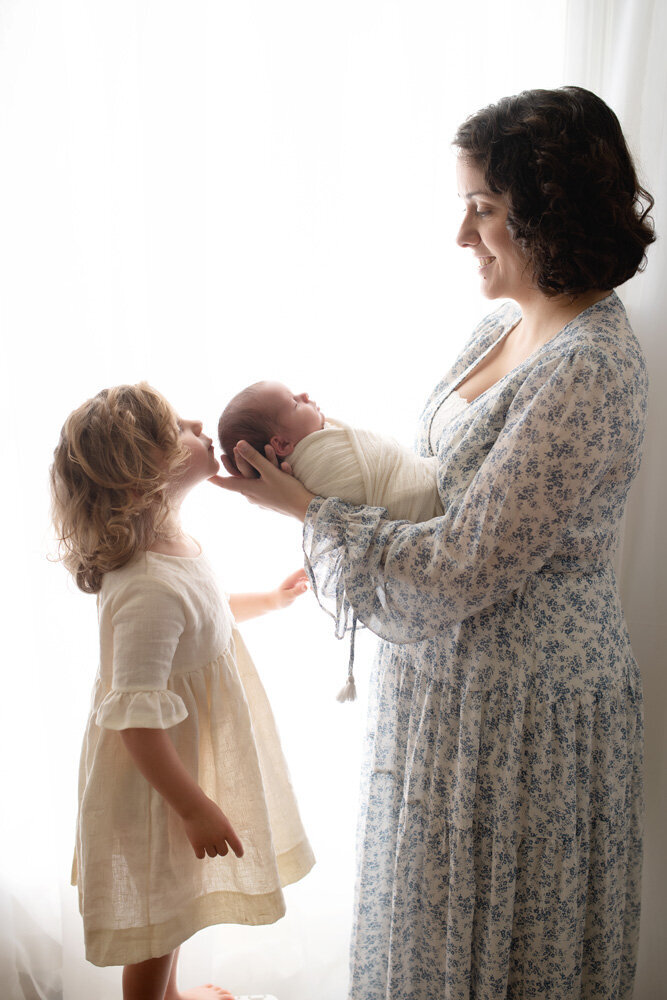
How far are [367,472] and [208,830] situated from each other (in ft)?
1.89

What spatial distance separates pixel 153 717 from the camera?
3.50 feet

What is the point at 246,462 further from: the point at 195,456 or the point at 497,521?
the point at 497,521

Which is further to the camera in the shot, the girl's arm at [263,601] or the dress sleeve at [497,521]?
the girl's arm at [263,601]

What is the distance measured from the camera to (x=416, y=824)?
122 cm

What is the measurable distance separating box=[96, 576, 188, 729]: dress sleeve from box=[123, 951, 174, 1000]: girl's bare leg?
17.9 inches

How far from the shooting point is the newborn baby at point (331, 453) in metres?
1.17

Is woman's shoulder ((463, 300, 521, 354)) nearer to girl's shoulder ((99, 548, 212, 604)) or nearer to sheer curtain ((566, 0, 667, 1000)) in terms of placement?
sheer curtain ((566, 0, 667, 1000))

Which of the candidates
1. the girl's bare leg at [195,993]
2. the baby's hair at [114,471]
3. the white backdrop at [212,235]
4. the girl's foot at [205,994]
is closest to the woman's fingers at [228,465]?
the baby's hair at [114,471]

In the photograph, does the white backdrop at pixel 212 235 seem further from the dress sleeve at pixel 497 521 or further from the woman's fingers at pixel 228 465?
the dress sleeve at pixel 497 521

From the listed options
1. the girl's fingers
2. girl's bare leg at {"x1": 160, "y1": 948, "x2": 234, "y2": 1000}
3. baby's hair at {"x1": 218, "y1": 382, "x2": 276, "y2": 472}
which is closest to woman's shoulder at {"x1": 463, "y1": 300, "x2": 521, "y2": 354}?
baby's hair at {"x1": 218, "y1": 382, "x2": 276, "y2": 472}

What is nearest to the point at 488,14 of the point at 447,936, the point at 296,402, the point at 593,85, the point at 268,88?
the point at 593,85

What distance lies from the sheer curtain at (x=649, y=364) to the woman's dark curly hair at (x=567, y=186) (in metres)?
0.26

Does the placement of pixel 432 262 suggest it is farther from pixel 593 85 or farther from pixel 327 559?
pixel 327 559

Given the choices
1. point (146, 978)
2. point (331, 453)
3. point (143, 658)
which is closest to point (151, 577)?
point (143, 658)
